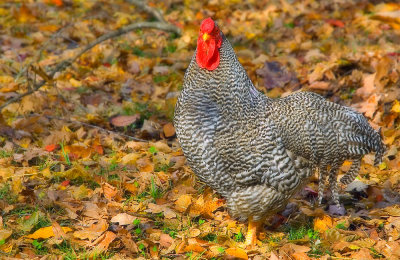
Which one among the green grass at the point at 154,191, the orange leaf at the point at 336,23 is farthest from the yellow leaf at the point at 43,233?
the orange leaf at the point at 336,23

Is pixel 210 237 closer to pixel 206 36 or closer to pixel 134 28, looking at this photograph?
pixel 206 36

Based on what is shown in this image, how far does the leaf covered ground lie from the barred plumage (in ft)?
1.73

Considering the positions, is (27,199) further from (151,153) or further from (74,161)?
(151,153)

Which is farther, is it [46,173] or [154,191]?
[46,173]

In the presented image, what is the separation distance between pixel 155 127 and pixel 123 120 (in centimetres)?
38

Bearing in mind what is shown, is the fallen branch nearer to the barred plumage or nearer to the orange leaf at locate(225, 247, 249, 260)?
the barred plumage

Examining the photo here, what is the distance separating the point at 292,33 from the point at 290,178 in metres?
5.06

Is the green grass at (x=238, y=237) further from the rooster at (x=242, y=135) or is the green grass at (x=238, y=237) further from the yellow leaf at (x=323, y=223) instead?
the yellow leaf at (x=323, y=223)

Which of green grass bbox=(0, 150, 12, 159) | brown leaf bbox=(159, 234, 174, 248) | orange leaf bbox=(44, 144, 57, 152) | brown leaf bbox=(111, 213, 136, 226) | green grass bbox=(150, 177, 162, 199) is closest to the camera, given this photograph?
brown leaf bbox=(159, 234, 174, 248)

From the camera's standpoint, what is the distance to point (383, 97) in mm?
6730

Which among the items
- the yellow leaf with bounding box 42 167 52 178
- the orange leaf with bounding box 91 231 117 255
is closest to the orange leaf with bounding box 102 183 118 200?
the yellow leaf with bounding box 42 167 52 178

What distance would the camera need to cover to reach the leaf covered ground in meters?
4.70

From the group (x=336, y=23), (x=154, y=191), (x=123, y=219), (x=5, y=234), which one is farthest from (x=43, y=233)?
(x=336, y=23)

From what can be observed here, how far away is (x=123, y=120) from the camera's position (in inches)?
257
